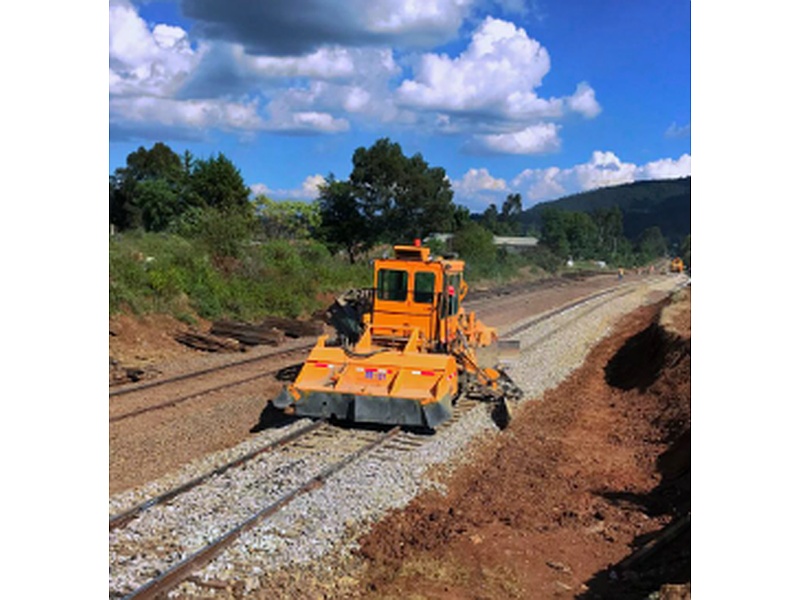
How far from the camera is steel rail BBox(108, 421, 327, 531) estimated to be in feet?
25.7

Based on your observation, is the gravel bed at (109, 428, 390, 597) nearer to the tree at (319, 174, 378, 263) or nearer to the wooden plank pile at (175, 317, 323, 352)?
the wooden plank pile at (175, 317, 323, 352)

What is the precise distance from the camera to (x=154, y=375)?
59.9 feet

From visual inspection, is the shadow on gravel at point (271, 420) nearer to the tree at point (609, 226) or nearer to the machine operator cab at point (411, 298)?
the machine operator cab at point (411, 298)

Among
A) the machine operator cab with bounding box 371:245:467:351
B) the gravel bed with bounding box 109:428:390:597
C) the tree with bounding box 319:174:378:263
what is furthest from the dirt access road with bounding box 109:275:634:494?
the tree with bounding box 319:174:378:263

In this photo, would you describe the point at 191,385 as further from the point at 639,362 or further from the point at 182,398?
the point at 639,362

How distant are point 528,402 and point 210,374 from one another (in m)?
7.81

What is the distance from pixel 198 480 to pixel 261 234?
4036 centimetres

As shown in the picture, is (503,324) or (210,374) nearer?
(210,374)

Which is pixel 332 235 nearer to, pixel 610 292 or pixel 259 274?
pixel 610 292

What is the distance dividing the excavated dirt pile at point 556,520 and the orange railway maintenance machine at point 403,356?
1.21m

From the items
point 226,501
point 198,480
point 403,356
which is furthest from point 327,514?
point 403,356

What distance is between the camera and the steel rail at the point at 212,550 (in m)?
6.27

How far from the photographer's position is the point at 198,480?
9.27m
